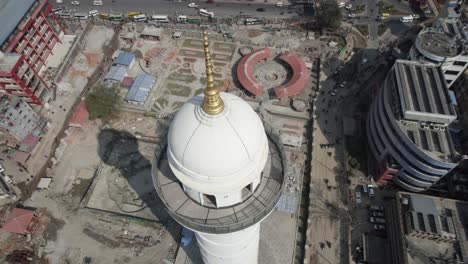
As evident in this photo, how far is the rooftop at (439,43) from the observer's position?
65312 millimetres

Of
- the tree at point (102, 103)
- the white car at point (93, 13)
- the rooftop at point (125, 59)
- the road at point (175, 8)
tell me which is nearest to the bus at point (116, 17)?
the road at point (175, 8)

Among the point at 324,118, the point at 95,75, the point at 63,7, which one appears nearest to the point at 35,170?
the point at 95,75

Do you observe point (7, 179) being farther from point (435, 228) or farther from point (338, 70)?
point (435, 228)

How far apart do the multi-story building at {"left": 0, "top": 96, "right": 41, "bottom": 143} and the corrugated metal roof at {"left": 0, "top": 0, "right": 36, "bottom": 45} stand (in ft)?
48.4

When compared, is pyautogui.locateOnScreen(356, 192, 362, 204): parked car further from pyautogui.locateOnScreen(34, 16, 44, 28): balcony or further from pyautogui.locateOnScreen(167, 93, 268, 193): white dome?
pyautogui.locateOnScreen(34, 16, 44, 28): balcony

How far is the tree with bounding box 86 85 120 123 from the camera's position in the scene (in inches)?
2731

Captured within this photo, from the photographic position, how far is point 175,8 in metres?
96.5

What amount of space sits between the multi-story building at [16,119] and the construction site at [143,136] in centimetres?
516

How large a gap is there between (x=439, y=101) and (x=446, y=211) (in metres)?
19.2

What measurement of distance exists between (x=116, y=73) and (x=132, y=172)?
27.7 metres

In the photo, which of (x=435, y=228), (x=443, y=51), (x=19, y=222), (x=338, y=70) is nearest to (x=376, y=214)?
(x=435, y=228)

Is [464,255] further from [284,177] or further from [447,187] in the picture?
[284,177]

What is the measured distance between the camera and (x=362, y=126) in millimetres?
71125

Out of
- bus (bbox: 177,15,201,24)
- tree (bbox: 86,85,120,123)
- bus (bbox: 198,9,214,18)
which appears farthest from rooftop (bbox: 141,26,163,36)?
tree (bbox: 86,85,120,123)
